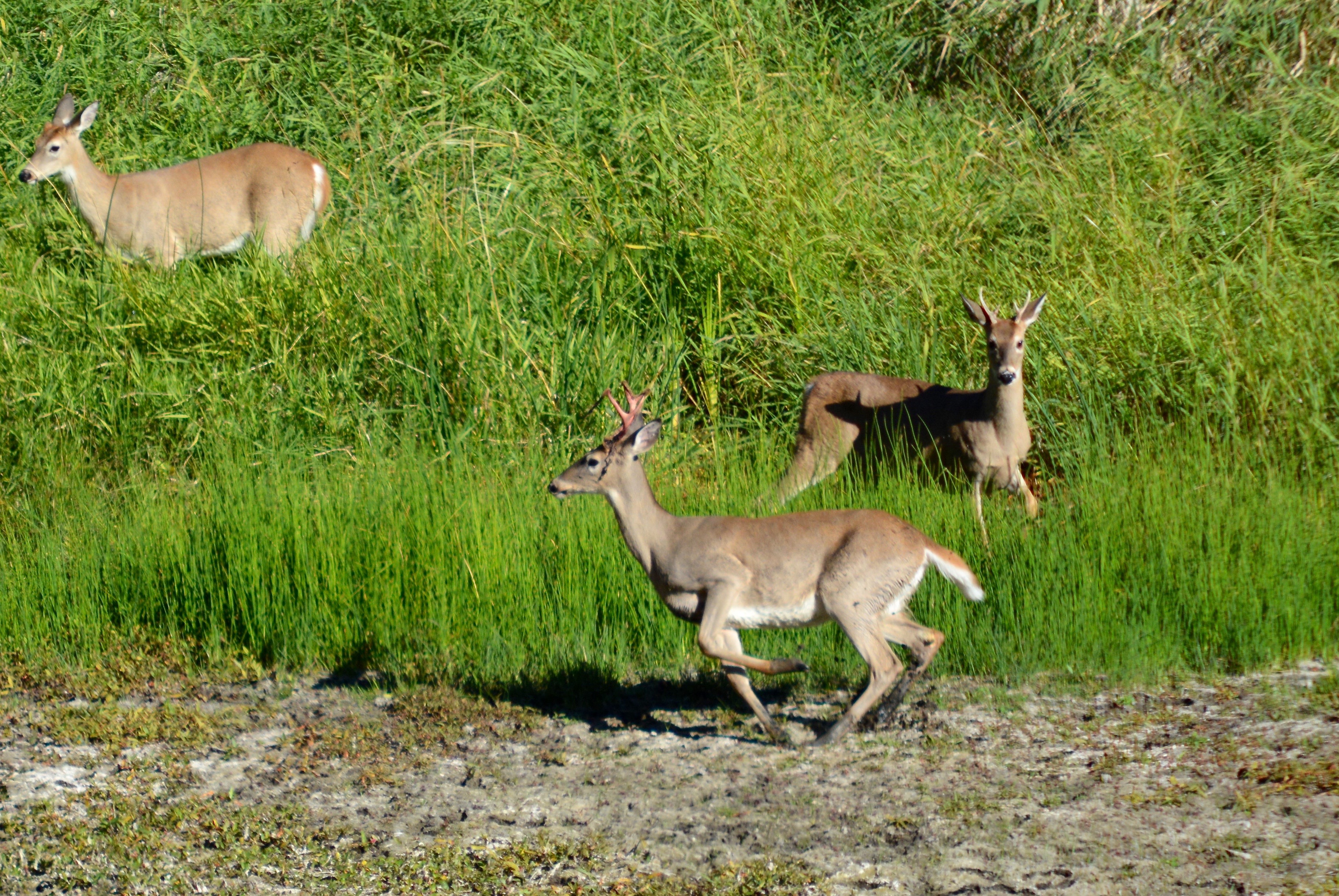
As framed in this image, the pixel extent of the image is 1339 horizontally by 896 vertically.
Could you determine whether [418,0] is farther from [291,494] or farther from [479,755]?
[479,755]

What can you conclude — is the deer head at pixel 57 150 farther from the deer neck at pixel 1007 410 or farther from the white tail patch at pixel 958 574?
the white tail patch at pixel 958 574

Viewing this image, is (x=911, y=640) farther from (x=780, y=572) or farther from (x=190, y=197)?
(x=190, y=197)

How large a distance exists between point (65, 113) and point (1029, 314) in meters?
7.53

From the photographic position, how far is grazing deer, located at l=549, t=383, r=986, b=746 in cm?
512

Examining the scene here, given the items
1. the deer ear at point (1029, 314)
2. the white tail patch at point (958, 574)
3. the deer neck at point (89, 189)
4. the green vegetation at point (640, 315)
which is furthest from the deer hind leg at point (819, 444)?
the deer neck at point (89, 189)

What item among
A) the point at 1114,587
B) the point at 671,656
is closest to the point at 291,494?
the point at 671,656

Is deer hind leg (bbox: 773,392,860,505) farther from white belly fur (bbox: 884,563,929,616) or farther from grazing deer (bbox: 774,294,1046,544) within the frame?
white belly fur (bbox: 884,563,929,616)

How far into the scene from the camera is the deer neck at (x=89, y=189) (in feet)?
36.0

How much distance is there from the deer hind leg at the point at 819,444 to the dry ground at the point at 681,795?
227 centimetres

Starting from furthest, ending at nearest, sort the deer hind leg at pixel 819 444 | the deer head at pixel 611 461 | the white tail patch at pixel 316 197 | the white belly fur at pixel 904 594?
the white tail patch at pixel 316 197
the deer hind leg at pixel 819 444
the deer head at pixel 611 461
the white belly fur at pixel 904 594

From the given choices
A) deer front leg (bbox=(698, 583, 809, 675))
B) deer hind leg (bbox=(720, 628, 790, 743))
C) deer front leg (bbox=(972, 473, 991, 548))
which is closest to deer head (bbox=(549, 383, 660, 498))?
deer front leg (bbox=(698, 583, 809, 675))

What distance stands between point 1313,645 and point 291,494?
4565 millimetres

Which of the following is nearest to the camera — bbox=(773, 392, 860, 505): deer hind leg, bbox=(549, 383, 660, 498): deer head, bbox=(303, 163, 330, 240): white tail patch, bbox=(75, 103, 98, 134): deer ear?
bbox=(549, 383, 660, 498): deer head

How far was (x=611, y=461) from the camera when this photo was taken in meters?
5.43
